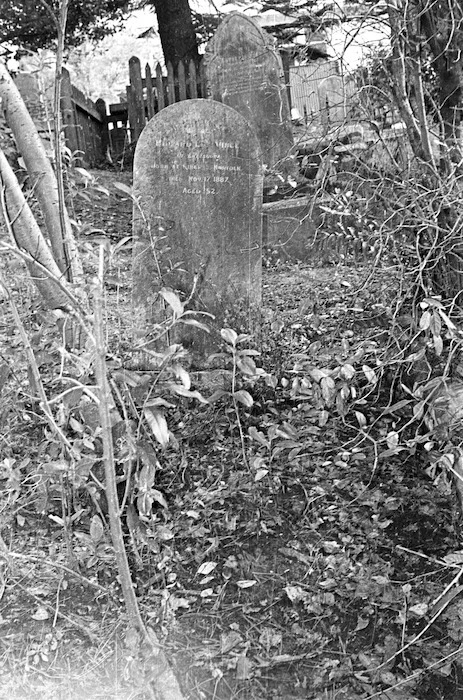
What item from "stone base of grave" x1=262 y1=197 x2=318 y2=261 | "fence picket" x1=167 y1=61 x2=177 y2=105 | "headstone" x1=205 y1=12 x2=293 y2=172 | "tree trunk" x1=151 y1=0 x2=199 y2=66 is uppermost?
"tree trunk" x1=151 y1=0 x2=199 y2=66

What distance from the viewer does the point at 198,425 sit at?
3.64 m

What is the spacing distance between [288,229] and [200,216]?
255cm

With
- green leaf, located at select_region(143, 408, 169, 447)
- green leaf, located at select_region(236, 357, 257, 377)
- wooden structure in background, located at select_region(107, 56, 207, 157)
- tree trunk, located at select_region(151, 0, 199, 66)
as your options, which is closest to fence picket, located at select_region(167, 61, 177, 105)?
wooden structure in background, located at select_region(107, 56, 207, 157)

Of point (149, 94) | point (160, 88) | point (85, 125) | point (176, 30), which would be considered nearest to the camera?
point (176, 30)

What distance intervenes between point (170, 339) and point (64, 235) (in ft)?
3.96

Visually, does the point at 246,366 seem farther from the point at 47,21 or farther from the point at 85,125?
the point at 47,21

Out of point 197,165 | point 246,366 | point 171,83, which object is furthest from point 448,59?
point 171,83

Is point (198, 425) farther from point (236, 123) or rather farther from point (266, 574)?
point (236, 123)

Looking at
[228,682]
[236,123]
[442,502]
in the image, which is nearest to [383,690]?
[228,682]

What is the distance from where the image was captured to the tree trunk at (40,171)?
124 inches

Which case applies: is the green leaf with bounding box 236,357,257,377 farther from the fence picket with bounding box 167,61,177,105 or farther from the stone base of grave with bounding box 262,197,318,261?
the fence picket with bounding box 167,61,177,105

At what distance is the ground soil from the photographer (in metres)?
2.27

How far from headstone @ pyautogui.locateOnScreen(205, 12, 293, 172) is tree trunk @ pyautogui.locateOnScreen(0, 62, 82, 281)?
4584 mm

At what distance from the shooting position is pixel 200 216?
169 inches
